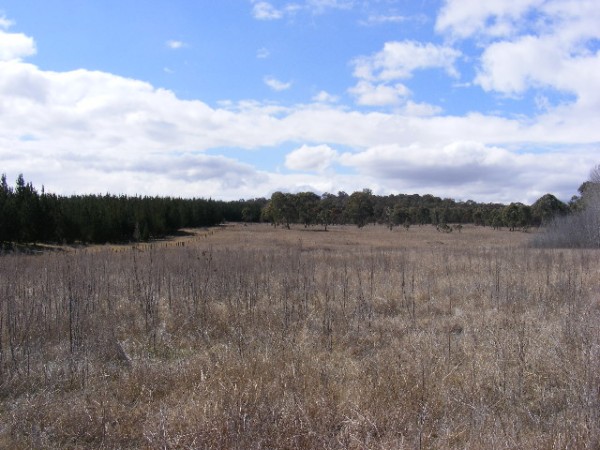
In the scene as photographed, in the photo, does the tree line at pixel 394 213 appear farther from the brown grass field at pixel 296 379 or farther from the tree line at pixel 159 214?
the brown grass field at pixel 296 379

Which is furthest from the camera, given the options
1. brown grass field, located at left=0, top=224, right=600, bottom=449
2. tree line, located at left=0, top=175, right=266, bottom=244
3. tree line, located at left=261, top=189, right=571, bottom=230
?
tree line, located at left=261, top=189, right=571, bottom=230

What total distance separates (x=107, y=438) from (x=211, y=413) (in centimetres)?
80

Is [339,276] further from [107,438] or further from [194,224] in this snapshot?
[194,224]

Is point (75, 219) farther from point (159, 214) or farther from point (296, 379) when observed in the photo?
point (296, 379)

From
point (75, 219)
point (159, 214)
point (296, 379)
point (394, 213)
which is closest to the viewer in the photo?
point (296, 379)

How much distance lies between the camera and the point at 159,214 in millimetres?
60812

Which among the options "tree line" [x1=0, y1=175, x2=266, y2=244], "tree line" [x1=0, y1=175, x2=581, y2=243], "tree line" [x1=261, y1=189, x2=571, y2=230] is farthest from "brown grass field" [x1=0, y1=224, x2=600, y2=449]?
"tree line" [x1=261, y1=189, x2=571, y2=230]

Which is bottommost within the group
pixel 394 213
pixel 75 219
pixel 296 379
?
pixel 296 379

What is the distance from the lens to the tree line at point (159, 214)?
42344 mm

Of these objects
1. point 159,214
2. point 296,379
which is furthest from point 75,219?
point 296,379

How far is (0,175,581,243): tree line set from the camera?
42.3 meters

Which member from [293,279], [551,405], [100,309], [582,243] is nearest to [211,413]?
[551,405]

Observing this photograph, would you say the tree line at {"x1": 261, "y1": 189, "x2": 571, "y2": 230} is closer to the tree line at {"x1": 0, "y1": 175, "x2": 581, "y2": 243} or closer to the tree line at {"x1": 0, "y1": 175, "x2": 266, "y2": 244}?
the tree line at {"x1": 0, "y1": 175, "x2": 581, "y2": 243}

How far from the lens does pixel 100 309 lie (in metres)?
7.55
